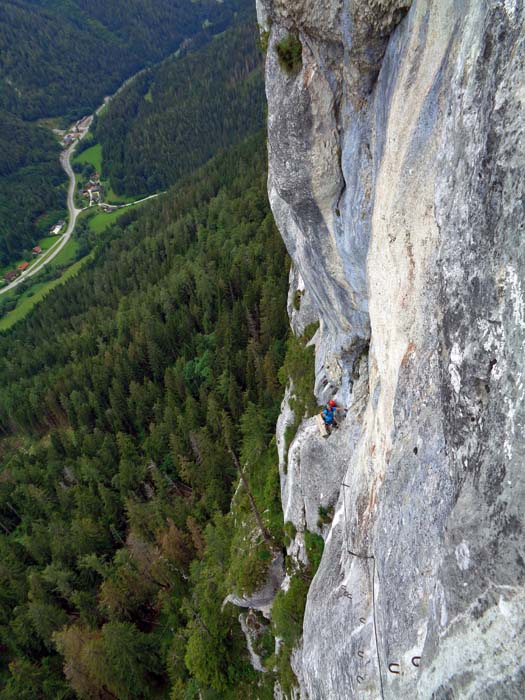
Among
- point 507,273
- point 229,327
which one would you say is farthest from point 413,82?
point 229,327

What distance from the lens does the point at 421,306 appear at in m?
9.73

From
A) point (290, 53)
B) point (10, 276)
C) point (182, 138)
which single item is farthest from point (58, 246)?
point (290, 53)

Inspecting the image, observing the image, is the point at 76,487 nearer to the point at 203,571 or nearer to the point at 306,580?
the point at 203,571

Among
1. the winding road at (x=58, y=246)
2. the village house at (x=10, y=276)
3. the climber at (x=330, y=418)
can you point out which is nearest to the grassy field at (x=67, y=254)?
the winding road at (x=58, y=246)

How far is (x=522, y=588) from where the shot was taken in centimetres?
606

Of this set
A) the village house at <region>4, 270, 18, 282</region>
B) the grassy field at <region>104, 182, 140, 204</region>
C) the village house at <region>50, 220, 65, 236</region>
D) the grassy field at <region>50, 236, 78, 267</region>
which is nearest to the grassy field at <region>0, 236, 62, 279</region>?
the village house at <region>50, 220, 65, 236</region>

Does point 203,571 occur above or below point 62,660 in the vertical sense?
above

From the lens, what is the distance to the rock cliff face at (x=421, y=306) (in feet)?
21.4

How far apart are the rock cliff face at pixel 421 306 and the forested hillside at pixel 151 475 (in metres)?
13.4

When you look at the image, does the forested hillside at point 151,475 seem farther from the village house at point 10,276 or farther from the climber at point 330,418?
the village house at point 10,276

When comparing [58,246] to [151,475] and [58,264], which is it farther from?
[151,475]

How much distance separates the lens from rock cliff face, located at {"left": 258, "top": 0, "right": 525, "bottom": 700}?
652 centimetres

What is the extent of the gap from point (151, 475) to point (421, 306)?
5051cm

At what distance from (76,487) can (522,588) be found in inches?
2317
